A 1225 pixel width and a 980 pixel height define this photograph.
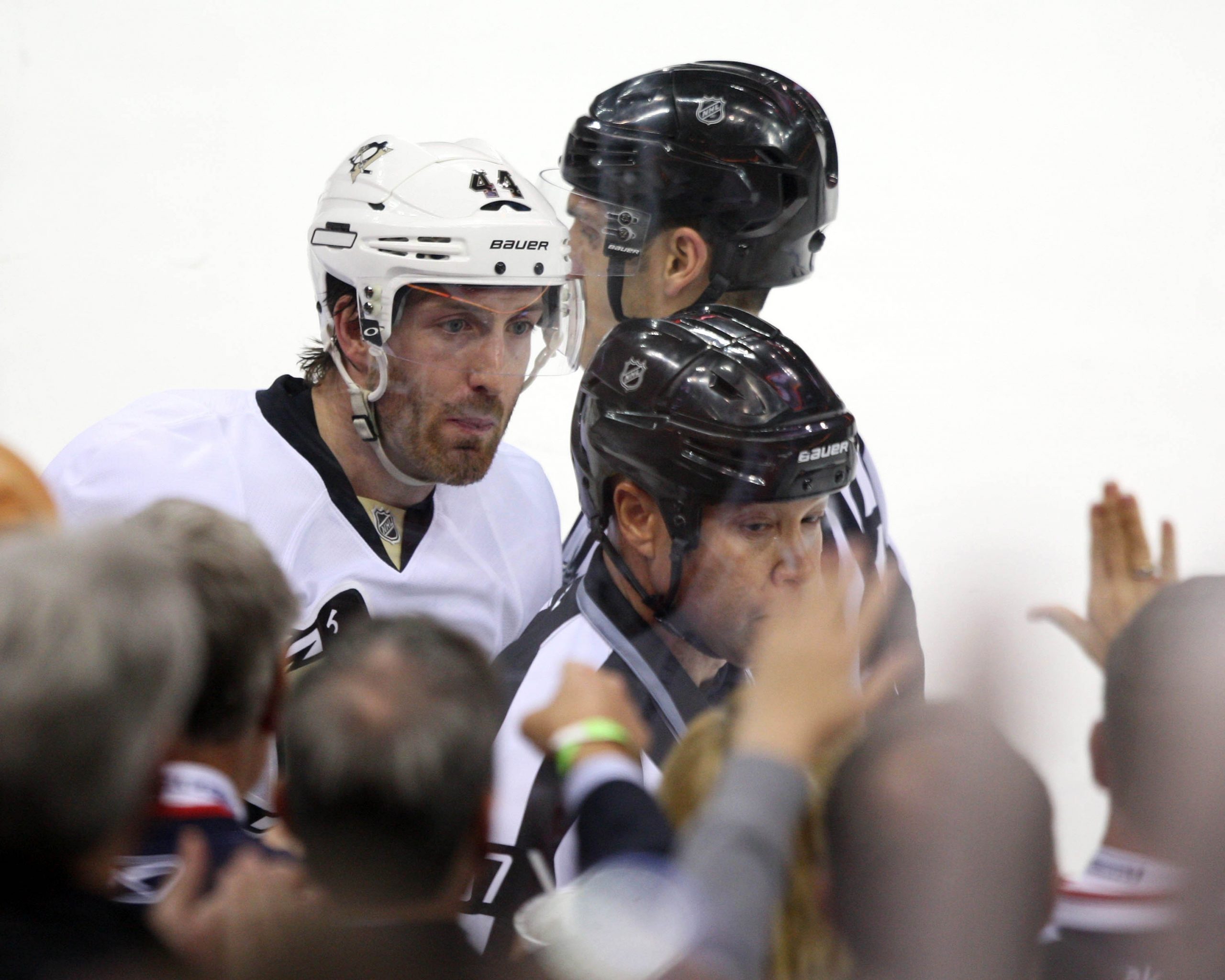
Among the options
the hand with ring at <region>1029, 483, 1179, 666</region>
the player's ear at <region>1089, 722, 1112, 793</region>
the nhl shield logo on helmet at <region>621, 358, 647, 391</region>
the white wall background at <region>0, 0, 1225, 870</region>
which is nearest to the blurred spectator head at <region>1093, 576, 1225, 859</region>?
the player's ear at <region>1089, 722, 1112, 793</region>

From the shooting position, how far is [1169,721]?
0.99 m

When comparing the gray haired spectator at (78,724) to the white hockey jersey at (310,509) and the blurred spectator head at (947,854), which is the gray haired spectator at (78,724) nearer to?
the blurred spectator head at (947,854)

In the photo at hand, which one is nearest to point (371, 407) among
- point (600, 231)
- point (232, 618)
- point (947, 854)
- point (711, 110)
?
point (600, 231)

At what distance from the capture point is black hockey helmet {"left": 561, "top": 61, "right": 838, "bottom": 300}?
2.39 meters

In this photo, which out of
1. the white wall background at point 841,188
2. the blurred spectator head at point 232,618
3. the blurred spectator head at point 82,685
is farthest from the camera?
the white wall background at point 841,188

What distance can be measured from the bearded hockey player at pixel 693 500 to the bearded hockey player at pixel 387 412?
41 centimetres

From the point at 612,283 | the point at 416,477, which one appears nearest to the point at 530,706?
the point at 416,477

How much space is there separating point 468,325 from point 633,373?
49 centimetres

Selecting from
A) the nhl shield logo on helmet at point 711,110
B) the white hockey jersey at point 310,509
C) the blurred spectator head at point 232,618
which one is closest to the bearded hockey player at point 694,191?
the nhl shield logo on helmet at point 711,110

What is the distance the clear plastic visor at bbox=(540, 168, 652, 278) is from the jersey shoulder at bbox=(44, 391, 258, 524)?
64cm

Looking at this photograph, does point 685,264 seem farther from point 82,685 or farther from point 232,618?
point 82,685

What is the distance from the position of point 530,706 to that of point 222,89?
295 cm

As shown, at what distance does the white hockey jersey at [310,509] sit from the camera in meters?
2.06

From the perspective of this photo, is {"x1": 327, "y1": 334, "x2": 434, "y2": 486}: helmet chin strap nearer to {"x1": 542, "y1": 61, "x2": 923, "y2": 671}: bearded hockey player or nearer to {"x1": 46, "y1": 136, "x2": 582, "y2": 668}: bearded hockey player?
{"x1": 46, "y1": 136, "x2": 582, "y2": 668}: bearded hockey player
